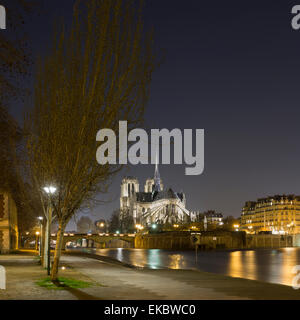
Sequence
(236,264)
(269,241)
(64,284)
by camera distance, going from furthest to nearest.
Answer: (269,241), (236,264), (64,284)

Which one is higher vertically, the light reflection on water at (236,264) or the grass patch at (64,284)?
the grass patch at (64,284)

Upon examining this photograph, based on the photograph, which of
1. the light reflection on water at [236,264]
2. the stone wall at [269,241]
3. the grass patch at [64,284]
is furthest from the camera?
the stone wall at [269,241]

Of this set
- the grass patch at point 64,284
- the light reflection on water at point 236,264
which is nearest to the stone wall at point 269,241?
the light reflection on water at point 236,264

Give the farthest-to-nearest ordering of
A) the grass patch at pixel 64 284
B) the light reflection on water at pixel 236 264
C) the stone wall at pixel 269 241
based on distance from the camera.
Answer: the stone wall at pixel 269 241 → the light reflection on water at pixel 236 264 → the grass patch at pixel 64 284

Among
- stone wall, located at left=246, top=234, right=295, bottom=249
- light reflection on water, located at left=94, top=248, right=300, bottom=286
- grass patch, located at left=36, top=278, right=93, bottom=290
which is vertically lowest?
stone wall, located at left=246, top=234, right=295, bottom=249

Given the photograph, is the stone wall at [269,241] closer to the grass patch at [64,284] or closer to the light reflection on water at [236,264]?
the light reflection on water at [236,264]

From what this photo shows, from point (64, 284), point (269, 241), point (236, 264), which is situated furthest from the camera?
point (269, 241)

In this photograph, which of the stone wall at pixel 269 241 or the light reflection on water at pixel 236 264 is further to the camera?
the stone wall at pixel 269 241

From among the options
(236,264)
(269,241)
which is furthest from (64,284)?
(269,241)

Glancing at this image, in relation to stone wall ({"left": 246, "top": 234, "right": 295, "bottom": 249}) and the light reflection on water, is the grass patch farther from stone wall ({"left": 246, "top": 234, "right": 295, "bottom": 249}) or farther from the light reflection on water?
stone wall ({"left": 246, "top": 234, "right": 295, "bottom": 249})

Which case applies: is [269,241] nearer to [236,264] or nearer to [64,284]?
[236,264]

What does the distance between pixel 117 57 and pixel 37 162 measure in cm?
827

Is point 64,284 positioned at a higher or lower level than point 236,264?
higher

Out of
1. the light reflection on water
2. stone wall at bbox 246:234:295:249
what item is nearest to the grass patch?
the light reflection on water
